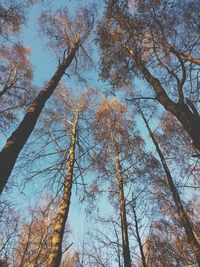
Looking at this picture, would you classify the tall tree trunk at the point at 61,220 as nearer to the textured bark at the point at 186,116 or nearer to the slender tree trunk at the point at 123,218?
the slender tree trunk at the point at 123,218

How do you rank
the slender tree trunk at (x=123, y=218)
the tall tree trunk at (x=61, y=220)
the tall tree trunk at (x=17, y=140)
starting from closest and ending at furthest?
the tall tree trunk at (x=17, y=140) < the tall tree trunk at (x=61, y=220) < the slender tree trunk at (x=123, y=218)

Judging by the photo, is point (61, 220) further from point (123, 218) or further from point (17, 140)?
point (17, 140)

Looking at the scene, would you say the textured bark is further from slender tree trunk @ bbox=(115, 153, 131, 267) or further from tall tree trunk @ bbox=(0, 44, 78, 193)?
slender tree trunk @ bbox=(115, 153, 131, 267)

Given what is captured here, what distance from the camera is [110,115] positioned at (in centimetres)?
1309

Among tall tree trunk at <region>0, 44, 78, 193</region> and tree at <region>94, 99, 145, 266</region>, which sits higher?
tree at <region>94, 99, 145, 266</region>

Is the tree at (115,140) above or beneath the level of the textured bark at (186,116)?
above

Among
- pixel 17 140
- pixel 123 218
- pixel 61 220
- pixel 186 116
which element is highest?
pixel 123 218

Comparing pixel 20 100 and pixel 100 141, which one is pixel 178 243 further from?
pixel 20 100

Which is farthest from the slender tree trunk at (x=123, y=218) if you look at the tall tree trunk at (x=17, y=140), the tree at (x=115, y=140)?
the tall tree trunk at (x=17, y=140)

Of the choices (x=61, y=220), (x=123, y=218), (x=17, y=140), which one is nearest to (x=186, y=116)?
(x=17, y=140)

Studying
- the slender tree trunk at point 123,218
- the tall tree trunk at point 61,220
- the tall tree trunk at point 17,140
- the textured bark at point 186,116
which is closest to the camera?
the tall tree trunk at point 17,140

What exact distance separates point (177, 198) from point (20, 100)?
8260mm

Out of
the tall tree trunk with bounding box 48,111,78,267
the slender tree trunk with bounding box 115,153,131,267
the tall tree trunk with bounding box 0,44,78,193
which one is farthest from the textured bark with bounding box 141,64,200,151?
the slender tree trunk with bounding box 115,153,131,267

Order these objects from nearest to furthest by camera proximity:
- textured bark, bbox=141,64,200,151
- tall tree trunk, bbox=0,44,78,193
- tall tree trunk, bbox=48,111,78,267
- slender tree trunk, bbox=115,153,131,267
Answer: tall tree trunk, bbox=0,44,78,193, textured bark, bbox=141,64,200,151, tall tree trunk, bbox=48,111,78,267, slender tree trunk, bbox=115,153,131,267
